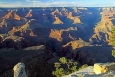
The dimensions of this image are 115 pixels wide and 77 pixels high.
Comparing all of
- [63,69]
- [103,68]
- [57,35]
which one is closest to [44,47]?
[57,35]

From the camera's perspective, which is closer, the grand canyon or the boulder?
the boulder

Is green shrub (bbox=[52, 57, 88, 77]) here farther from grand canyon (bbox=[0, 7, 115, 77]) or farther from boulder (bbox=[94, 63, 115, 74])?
boulder (bbox=[94, 63, 115, 74])

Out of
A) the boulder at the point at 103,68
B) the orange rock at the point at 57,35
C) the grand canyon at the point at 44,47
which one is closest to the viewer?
the boulder at the point at 103,68

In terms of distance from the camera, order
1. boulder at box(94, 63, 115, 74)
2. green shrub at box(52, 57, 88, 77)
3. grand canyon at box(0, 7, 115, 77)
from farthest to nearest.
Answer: grand canyon at box(0, 7, 115, 77), green shrub at box(52, 57, 88, 77), boulder at box(94, 63, 115, 74)

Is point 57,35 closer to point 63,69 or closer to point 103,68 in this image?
point 63,69

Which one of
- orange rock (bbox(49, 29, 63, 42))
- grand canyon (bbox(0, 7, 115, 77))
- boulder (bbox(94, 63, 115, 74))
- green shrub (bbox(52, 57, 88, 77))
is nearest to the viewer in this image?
boulder (bbox(94, 63, 115, 74))

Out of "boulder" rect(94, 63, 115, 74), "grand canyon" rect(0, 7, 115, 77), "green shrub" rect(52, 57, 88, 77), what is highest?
"boulder" rect(94, 63, 115, 74)

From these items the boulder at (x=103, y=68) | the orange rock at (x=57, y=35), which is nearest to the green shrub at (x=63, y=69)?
the boulder at (x=103, y=68)

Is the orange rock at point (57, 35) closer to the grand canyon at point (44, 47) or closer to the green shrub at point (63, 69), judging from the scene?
the grand canyon at point (44, 47)

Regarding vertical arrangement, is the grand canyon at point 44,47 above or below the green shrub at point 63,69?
below

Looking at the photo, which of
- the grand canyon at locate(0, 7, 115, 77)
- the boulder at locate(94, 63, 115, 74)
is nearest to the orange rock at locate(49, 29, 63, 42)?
the grand canyon at locate(0, 7, 115, 77)

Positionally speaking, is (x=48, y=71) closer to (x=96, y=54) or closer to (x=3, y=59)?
(x=3, y=59)
